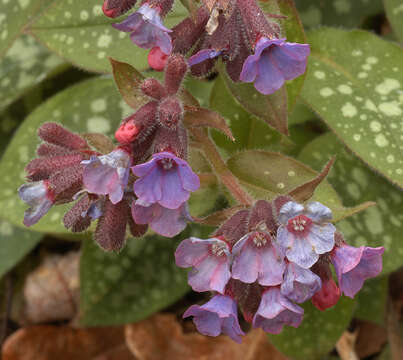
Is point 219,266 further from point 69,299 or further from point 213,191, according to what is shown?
point 69,299

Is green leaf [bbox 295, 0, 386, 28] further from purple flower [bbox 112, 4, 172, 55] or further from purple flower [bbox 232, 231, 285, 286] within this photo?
purple flower [bbox 232, 231, 285, 286]

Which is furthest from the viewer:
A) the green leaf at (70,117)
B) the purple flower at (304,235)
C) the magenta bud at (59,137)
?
the green leaf at (70,117)

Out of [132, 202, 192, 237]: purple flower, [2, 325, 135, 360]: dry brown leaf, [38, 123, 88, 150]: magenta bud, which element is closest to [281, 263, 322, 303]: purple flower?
[132, 202, 192, 237]: purple flower

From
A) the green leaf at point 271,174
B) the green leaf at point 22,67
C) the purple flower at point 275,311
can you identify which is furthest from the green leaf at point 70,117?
the purple flower at point 275,311

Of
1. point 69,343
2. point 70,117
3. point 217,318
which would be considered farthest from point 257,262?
point 69,343

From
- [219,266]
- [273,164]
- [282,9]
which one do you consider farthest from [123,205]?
[282,9]

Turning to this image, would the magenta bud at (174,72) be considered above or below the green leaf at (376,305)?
above

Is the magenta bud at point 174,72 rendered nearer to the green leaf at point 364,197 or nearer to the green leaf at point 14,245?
the green leaf at point 364,197
